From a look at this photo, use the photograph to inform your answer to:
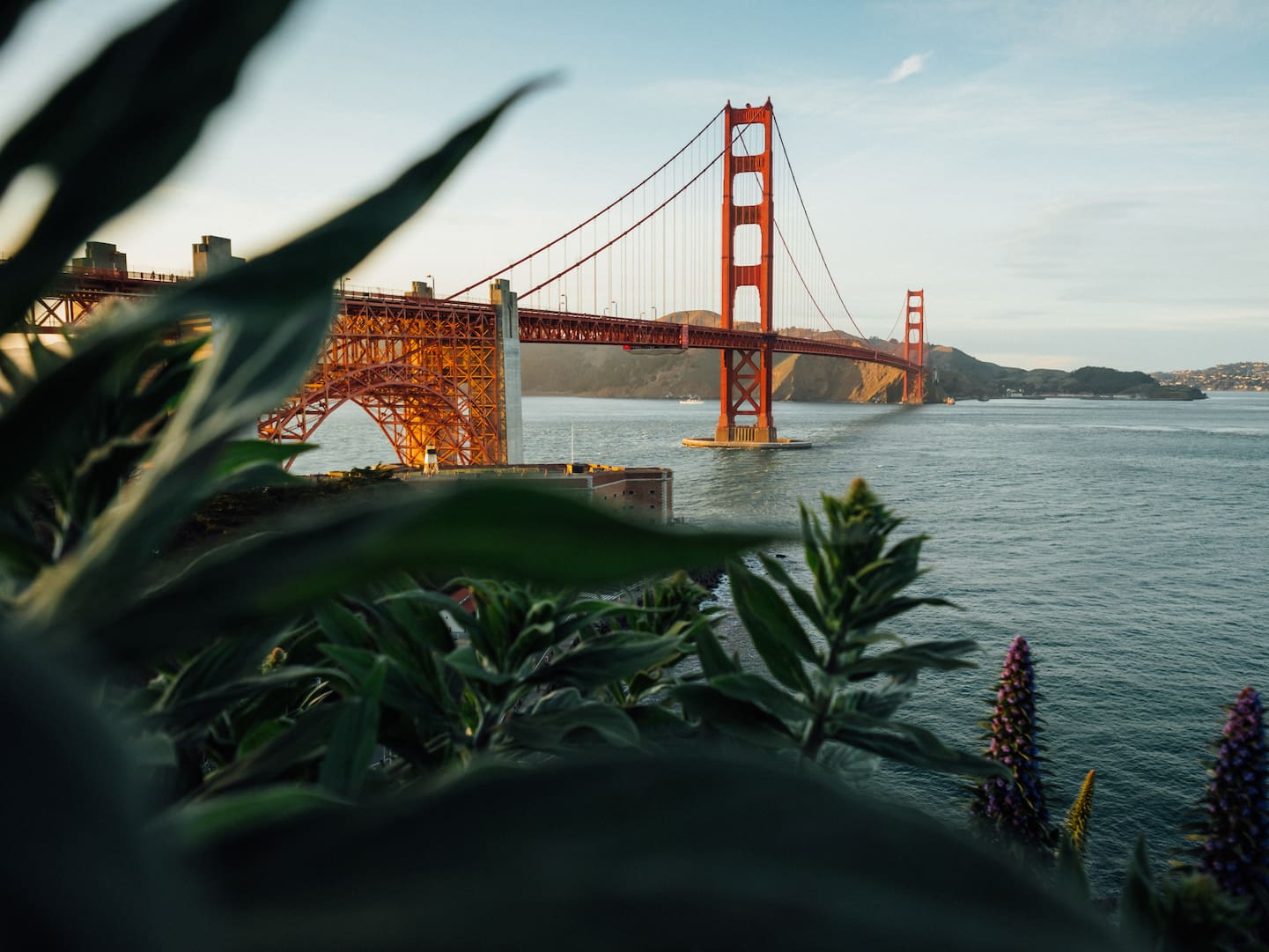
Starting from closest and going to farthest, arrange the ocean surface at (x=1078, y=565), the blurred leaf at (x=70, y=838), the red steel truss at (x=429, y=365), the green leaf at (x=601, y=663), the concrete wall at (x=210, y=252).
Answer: the blurred leaf at (x=70, y=838), the green leaf at (x=601, y=663), the ocean surface at (x=1078, y=565), the concrete wall at (x=210, y=252), the red steel truss at (x=429, y=365)

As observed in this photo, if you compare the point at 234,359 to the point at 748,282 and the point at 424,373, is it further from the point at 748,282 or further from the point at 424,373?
the point at 748,282

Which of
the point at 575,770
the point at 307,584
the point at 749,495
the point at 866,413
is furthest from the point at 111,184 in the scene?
the point at 866,413

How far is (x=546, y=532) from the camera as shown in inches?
10.5

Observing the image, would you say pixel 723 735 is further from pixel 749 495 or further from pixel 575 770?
pixel 749 495

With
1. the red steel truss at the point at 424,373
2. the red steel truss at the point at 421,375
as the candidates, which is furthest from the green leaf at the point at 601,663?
the red steel truss at the point at 424,373

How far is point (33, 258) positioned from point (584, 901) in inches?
11.1

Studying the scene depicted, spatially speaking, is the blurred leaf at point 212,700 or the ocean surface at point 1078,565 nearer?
the blurred leaf at point 212,700

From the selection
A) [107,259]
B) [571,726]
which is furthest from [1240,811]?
[107,259]

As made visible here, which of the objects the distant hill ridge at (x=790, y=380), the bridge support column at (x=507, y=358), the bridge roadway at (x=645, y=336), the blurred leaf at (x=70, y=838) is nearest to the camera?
the blurred leaf at (x=70, y=838)

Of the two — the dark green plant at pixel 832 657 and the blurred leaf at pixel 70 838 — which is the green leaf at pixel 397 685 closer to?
the dark green plant at pixel 832 657

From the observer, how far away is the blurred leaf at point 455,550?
0.87 feet

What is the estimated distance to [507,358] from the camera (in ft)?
100

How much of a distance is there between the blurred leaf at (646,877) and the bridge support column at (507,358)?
2998cm

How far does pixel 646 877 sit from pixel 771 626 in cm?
66
